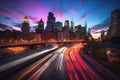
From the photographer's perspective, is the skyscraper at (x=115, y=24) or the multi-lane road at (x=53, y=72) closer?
the multi-lane road at (x=53, y=72)

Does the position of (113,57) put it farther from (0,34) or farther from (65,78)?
(0,34)

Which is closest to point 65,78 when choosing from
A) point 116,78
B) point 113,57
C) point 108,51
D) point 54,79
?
point 54,79

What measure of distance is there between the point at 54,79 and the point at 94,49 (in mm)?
40122

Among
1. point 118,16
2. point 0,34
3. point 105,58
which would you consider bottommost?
point 105,58

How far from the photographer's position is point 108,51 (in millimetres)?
56844

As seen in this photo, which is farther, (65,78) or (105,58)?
(105,58)

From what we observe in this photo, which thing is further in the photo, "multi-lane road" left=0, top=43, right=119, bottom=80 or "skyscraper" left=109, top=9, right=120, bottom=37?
"skyscraper" left=109, top=9, right=120, bottom=37

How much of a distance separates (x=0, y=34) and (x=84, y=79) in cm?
17579

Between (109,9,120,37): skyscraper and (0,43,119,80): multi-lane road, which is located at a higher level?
(109,9,120,37): skyscraper

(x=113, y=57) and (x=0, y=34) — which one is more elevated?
(x=0, y=34)

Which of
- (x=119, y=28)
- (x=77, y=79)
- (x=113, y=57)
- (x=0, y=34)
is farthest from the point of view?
(x=0, y=34)

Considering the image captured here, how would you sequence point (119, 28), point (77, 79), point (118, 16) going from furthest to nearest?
point (118, 16), point (119, 28), point (77, 79)

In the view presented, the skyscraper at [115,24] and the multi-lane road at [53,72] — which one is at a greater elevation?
the skyscraper at [115,24]

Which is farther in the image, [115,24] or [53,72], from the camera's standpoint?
[115,24]
